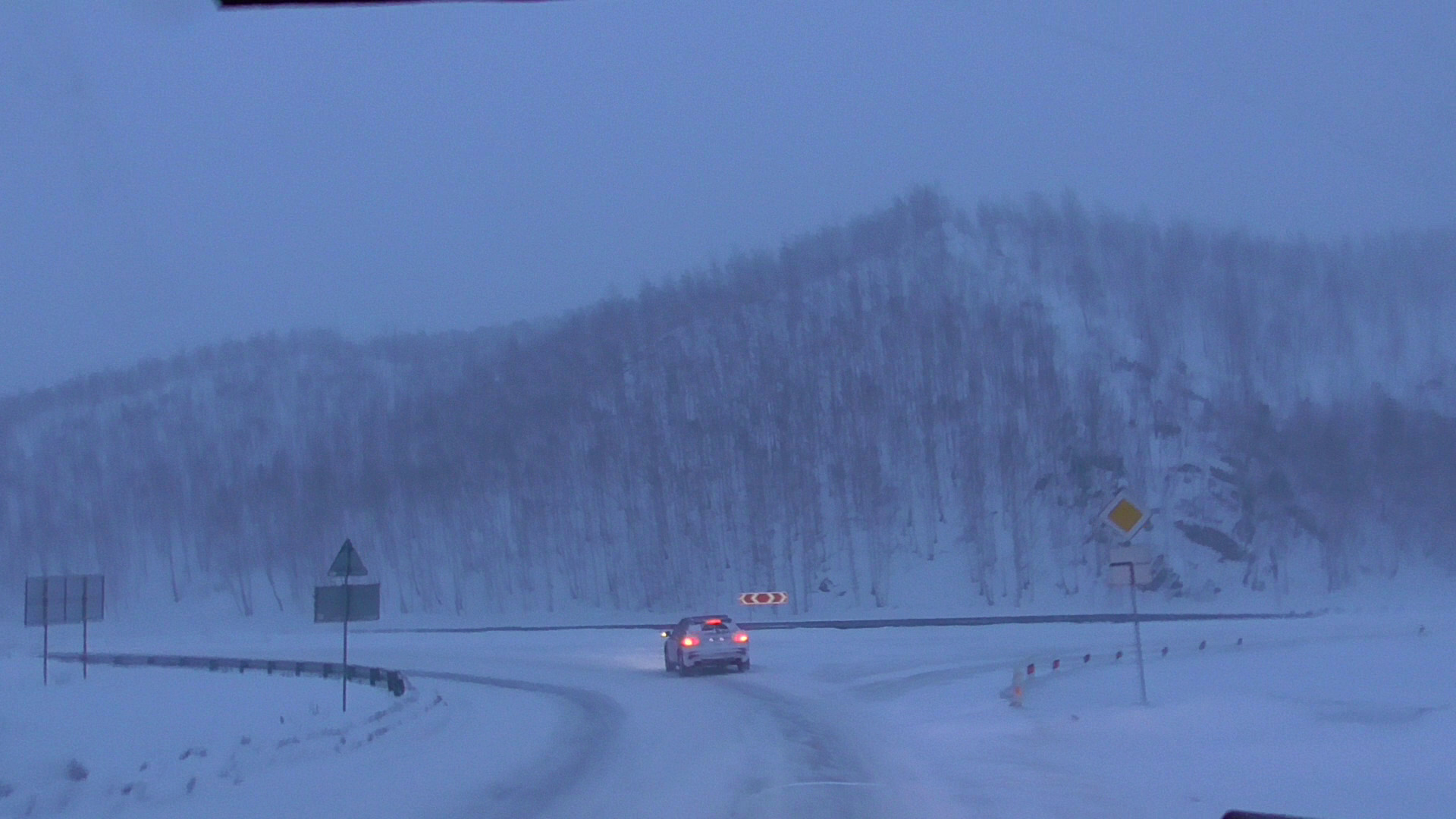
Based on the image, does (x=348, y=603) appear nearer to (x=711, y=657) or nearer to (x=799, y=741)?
(x=799, y=741)

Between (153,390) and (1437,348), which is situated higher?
(153,390)

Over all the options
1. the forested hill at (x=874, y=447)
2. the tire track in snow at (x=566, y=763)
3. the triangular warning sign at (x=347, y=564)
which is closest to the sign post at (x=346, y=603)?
the triangular warning sign at (x=347, y=564)

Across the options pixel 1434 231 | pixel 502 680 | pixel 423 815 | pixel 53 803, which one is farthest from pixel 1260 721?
pixel 1434 231

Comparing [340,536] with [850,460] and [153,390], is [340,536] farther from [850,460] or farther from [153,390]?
[153,390]

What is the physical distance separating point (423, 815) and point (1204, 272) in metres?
99.2

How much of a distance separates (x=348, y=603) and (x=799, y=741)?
1054cm

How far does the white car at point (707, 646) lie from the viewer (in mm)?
34000

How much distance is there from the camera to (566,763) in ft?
55.0

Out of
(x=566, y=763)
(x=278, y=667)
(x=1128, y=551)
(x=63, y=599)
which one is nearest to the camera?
(x=566, y=763)

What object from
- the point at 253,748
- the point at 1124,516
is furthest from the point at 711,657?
the point at 253,748

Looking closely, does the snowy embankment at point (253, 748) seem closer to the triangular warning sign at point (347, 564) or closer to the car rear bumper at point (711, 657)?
A: the triangular warning sign at point (347, 564)

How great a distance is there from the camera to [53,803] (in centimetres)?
1316

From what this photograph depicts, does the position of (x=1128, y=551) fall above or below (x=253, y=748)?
above

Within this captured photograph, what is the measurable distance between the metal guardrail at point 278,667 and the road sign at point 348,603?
284cm
